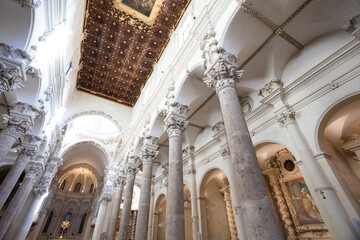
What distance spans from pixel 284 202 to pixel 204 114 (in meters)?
5.19

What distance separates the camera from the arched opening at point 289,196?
22.8ft

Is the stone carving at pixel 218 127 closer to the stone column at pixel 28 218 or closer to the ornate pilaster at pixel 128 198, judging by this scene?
the ornate pilaster at pixel 128 198

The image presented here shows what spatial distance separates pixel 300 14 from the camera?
5059 millimetres

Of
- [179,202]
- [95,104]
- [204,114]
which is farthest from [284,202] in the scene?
[95,104]

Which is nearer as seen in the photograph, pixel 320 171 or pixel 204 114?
pixel 320 171

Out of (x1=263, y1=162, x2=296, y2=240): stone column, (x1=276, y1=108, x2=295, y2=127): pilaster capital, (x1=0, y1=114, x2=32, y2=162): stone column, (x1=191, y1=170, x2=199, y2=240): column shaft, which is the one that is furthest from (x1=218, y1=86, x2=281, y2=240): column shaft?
(x1=0, y1=114, x2=32, y2=162): stone column

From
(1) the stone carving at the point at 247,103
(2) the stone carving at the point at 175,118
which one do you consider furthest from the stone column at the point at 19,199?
(1) the stone carving at the point at 247,103

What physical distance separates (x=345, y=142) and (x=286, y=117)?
223 centimetres

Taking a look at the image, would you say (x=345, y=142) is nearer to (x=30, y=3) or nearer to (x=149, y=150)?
(x=149, y=150)

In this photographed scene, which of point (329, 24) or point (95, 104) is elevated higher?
point (95, 104)

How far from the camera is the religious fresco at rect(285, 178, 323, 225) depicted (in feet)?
23.0

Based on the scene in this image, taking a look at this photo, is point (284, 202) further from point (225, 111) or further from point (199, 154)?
point (225, 111)

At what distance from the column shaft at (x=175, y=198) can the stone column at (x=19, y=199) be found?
8.30 metres

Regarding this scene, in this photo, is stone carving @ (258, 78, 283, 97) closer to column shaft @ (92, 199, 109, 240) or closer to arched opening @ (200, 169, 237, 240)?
arched opening @ (200, 169, 237, 240)
